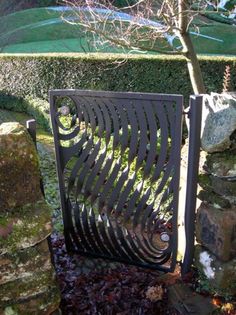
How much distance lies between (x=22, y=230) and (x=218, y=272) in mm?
1487

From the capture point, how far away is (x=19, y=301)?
234cm

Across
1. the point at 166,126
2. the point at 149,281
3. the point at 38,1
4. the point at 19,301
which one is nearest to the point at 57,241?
the point at 149,281

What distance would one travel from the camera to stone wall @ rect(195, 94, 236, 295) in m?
2.64

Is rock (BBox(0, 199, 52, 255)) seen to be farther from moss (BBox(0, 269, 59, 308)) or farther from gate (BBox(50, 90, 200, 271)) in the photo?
gate (BBox(50, 90, 200, 271))

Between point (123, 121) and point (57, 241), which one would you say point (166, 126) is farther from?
point (57, 241)

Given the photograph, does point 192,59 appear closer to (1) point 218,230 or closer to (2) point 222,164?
(2) point 222,164

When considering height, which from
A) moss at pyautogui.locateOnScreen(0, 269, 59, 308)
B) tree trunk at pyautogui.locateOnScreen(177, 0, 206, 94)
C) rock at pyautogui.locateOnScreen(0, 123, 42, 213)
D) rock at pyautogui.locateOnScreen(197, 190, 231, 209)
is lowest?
moss at pyautogui.locateOnScreen(0, 269, 59, 308)

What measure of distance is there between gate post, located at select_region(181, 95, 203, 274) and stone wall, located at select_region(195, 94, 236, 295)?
2.7 inches

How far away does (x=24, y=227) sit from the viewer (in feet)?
7.30

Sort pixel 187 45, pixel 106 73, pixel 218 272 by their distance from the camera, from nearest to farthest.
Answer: pixel 218 272 → pixel 187 45 → pixel 106 73

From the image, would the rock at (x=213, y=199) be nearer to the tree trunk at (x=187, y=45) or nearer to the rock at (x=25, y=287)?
the rock at (x=25, y=287)

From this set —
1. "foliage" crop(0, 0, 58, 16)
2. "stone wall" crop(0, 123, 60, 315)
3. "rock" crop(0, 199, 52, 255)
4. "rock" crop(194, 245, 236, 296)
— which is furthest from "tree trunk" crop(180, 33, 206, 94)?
"foliage" crop(0, 0, 58, 16)

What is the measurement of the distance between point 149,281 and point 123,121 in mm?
1359

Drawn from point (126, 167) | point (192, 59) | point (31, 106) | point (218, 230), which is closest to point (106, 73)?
point (31, 106)
